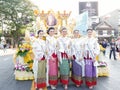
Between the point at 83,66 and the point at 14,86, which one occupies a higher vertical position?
the point at 83,66

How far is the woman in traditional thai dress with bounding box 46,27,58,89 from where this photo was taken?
9.21m

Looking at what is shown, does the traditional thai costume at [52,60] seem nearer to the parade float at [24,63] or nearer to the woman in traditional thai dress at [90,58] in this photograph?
the woman in traditional thai dress at [90,58]

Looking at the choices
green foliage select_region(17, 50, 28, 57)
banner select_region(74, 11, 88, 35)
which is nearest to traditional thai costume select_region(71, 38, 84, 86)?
green foliage select_region(17, 50, 28, 57)

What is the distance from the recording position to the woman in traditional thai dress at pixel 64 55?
30.8ft

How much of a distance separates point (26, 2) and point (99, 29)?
35.8 m

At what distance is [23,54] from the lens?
1212cm

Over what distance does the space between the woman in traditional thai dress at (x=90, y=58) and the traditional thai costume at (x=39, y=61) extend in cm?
142

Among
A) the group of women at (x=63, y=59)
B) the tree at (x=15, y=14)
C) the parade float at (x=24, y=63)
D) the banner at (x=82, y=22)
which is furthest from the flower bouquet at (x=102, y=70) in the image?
the tree at (x=15, y=14)

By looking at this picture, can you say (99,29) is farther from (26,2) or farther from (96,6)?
(96,6)

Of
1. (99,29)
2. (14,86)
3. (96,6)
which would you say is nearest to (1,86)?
(14,86)

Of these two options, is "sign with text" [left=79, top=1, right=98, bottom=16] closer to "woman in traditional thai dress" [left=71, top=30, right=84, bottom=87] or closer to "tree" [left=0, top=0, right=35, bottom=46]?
"woman in traditional thai dress" [left=71, top=30, right=84, bottom=87]

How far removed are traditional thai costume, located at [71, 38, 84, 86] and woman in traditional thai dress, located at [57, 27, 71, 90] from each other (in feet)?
0.78

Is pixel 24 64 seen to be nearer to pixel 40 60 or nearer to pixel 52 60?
pixel 52 60

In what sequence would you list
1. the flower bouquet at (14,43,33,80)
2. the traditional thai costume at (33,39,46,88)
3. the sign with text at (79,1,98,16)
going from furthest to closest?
1. the sign with text at (79,1,98,16)
2. the flower bouquet at (14,43,33,80)
3. the traditional thai costume at (33,39,46,88)
